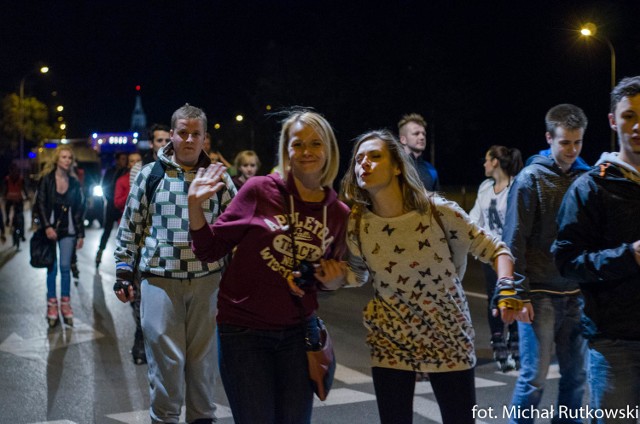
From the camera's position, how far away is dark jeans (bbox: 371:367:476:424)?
148 inches

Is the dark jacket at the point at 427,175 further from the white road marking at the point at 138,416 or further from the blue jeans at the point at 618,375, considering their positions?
the blue jeans at the point at 618,375

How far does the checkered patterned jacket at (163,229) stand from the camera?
500 centimetres

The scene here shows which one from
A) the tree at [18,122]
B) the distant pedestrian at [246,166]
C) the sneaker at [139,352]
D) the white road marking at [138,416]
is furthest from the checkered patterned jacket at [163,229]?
the tree at [18,122]

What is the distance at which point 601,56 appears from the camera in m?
57.3

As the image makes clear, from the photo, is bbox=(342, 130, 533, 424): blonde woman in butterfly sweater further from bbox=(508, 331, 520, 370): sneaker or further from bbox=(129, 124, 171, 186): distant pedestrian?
bbox=(508, 331, 520, 370): sneaker

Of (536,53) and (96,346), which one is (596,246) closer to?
(96,346)

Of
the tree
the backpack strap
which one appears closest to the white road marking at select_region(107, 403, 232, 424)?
the backpack strap

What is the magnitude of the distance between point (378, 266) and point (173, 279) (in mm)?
1577

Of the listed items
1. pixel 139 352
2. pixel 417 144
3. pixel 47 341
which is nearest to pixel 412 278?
pixel 417 144

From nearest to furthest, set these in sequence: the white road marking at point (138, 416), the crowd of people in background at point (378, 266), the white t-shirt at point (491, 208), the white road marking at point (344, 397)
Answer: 1. the crowd of people in background at point (378, 266)
2. the white road marking at point (138, 416)
3. the white road marking at point (344, 397)
4. the white t-shirt at point (491, 208)

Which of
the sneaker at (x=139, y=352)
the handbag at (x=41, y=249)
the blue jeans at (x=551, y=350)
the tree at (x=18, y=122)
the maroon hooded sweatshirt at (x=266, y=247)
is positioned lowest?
the sneaker at (x=139, y=352)

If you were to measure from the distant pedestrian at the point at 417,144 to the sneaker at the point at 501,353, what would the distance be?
63.0 inches

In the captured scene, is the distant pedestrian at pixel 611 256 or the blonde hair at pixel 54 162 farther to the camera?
the blonde hair at pixel 54 162

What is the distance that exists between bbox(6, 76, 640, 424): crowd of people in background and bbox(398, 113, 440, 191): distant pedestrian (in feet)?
5.63
